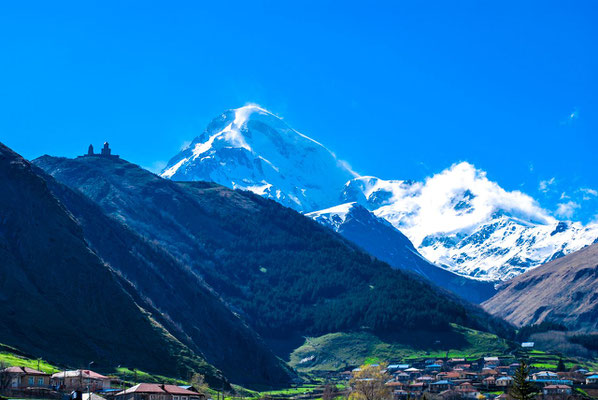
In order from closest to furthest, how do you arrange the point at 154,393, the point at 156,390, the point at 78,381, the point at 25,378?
the point at 154,393 < the point at 156,390 < the point at 25,378 < the point at 78,381

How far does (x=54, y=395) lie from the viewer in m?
169

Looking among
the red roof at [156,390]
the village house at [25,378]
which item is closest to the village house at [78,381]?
the village house at [25,378]

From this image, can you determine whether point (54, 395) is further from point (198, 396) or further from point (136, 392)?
point (198, 396)

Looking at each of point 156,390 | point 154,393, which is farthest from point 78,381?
point 154,393

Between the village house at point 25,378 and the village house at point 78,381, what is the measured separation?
8.82 ft

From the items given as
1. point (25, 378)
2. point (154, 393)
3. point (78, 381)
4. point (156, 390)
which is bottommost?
point (154, 393)

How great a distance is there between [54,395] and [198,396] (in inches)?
1138

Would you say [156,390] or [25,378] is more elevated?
[25,378]

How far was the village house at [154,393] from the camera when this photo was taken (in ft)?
551

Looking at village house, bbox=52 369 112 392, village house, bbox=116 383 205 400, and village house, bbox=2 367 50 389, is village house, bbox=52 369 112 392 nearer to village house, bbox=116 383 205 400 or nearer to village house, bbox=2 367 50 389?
village house, bbox=2 367 50 389

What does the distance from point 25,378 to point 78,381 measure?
492 inches

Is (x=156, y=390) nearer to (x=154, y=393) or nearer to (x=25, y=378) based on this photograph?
(x=154, y=393)

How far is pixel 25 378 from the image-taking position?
172 m

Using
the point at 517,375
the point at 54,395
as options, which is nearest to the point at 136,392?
the point at 54,395
